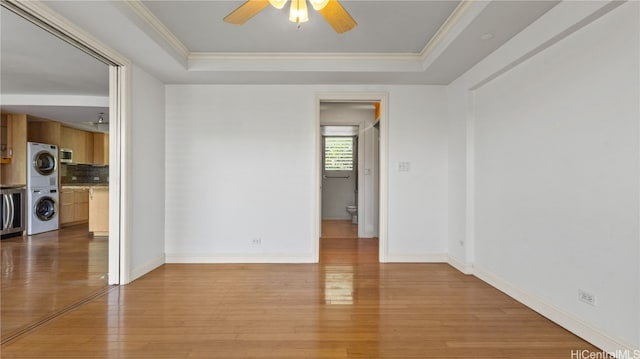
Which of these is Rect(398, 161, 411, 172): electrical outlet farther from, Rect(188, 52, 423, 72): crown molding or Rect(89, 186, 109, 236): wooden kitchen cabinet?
Rect(89, 186, 109, 236): wooden kitchen cabinet

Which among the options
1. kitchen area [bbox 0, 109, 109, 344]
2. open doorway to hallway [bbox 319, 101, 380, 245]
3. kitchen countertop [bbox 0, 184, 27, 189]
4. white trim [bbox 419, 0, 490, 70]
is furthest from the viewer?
open doorway to hallway [bbox 319, 101, 380, 245]

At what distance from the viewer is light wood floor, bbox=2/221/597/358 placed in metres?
1.88

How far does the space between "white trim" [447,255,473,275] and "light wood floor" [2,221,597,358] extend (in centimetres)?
13

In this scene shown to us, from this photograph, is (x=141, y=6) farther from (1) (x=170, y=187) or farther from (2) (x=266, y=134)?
(1) (x=170, y=187)

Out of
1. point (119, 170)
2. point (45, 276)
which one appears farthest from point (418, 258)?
point (45, 276)

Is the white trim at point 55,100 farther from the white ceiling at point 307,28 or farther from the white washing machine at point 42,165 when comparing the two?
the white ceiling at point 307,28

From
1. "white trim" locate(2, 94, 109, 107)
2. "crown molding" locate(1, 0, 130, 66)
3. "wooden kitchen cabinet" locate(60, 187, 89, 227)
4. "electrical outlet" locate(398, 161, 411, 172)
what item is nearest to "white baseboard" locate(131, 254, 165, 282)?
"crown molding" locate(1, 0, 130, 66)

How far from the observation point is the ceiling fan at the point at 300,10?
1.85 m

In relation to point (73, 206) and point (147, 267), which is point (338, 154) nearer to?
point (147, 267)

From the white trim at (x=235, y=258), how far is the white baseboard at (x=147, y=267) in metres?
0.12

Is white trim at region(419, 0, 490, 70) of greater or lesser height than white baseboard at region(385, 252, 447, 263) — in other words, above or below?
above

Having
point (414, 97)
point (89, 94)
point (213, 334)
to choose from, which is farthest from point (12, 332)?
point (414, 97)

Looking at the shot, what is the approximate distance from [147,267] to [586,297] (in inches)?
163

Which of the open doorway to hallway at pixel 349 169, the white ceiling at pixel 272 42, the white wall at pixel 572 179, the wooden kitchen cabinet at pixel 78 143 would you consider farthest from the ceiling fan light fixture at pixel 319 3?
the wooden kitchen cabinet at pixel 78 143
